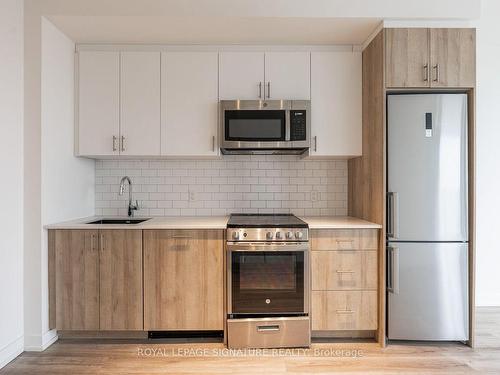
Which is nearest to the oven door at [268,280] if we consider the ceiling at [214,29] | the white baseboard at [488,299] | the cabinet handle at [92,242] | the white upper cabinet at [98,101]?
the cabinet handle at [92,242]

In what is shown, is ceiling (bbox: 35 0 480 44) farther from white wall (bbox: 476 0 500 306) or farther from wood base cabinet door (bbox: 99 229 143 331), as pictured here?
wood base cabinet door (bbox: 99 229 143 331)

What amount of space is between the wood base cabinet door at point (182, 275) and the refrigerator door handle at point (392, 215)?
4.06ft

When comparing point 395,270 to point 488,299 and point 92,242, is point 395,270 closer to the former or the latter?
point 488,299

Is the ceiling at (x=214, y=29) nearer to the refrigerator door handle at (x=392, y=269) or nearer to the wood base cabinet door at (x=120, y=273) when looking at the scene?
the wood base cabinet door at (x=120, y=273)

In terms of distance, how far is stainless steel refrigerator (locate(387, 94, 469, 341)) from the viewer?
2.65 metres

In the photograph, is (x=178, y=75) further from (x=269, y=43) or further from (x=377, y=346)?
(x=377, y=346)

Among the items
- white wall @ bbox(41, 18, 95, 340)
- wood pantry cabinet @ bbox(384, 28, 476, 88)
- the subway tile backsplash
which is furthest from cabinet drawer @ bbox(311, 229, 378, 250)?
white wall @ bbox(41, 18, 95, 340)

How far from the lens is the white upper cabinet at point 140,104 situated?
3080 millimetres

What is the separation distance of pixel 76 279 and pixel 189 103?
1.63 meters

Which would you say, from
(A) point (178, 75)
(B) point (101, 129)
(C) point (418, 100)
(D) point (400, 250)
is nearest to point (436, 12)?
(C) point (418, 100)

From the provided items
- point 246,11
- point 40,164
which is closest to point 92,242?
point 40,164

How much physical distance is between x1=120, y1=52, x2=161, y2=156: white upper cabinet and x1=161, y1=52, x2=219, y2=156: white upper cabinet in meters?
0.07

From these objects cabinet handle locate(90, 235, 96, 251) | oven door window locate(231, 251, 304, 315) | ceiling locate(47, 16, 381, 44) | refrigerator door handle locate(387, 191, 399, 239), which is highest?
ceiling locate(47, 16, 381, 44)

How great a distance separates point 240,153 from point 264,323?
1.47m
